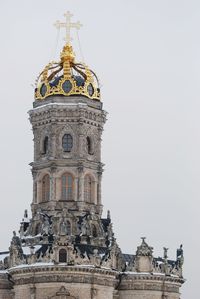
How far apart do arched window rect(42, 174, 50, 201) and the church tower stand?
0.28ft

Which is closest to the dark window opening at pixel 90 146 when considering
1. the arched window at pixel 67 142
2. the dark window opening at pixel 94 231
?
the arched window at pixel 67 142

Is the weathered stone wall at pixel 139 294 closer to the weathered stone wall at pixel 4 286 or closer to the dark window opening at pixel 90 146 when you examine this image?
the weathered stone wall at pixel 4 286

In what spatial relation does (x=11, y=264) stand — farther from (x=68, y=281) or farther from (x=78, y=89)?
(x=78, y=89)

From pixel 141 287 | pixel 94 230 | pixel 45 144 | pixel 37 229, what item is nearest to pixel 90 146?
pixel 45 144

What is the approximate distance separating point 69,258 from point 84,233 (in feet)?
16.4

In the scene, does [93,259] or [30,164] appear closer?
[93,259]

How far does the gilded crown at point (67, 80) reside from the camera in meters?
106

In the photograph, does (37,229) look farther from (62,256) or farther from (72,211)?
(62,256)

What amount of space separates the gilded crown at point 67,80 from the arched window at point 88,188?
715 centimetres

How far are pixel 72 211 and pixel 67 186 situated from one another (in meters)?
2.43

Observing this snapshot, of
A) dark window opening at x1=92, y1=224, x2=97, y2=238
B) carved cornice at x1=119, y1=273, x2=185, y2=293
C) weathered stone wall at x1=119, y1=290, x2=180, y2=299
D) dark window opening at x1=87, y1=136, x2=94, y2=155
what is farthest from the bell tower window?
dark window opening at x1=87, y1=136, x2=94, y2=155

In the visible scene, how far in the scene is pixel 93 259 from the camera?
9838cm

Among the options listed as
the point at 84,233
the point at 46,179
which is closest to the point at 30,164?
the point at 46,179

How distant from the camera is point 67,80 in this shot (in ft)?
350
